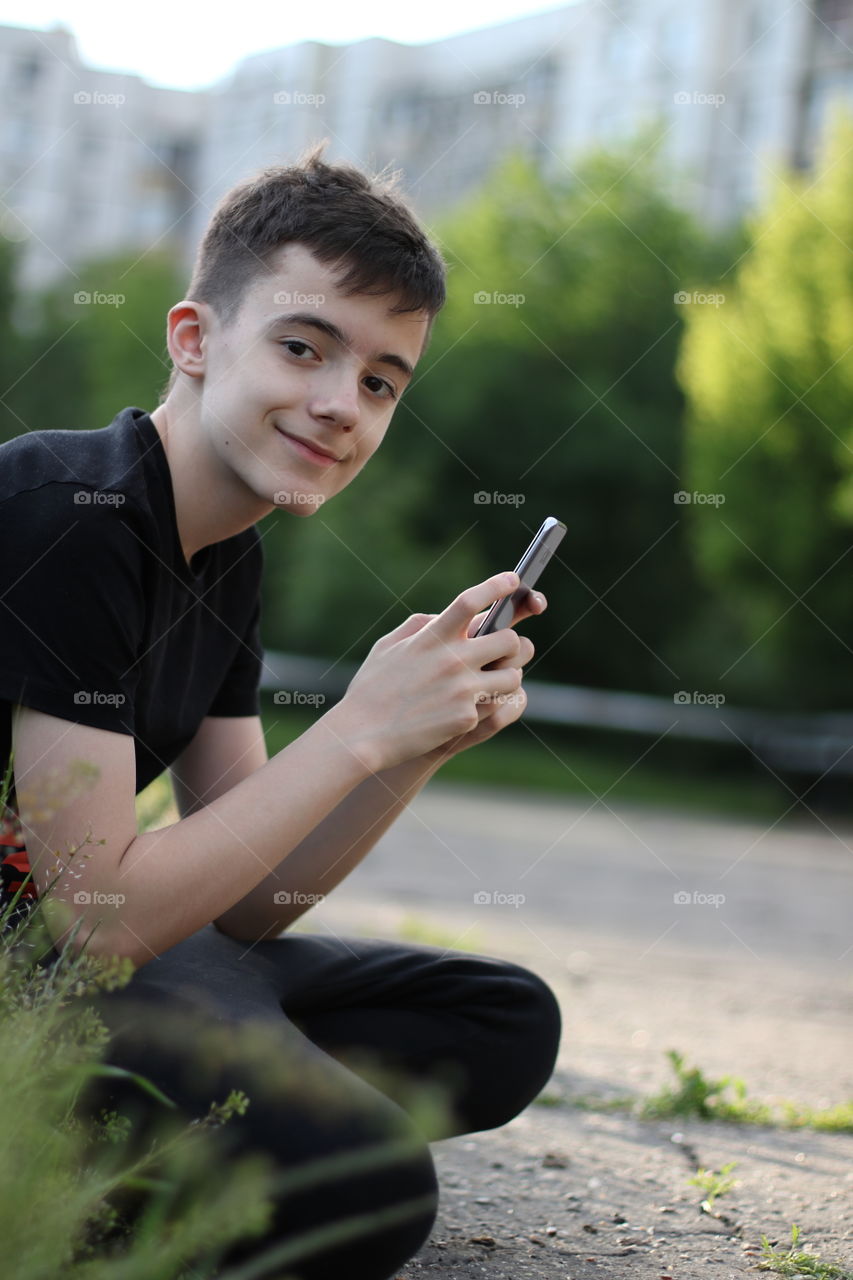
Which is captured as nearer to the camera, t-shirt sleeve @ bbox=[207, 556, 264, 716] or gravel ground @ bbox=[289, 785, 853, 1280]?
gravel ground @ bbox=[289, 785, 853, 1280]

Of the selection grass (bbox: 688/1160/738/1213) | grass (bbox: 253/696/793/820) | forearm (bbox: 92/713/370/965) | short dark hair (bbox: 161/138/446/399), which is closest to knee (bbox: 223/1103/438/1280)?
forearm (bbox: 92/713/370/965)

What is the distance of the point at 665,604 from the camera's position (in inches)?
976

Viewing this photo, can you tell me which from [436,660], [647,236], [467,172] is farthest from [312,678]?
[467,172]

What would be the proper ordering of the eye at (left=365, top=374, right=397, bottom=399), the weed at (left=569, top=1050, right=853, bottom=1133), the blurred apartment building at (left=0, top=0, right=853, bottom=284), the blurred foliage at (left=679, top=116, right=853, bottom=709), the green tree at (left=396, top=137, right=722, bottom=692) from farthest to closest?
1. the blurred apartment building at (left=0, top=0, right=853, bottom=284)
2. the green tree at (left=396, top=137, right=722, bottom=692)
3. the blurred foliage at (left=679, top=116, right=853, bottom=709)
4. the weed at (left=569, top=1050, right=853, bottom=1133)
5. the eye at (left=365, top=374, right=397, bottom=399)

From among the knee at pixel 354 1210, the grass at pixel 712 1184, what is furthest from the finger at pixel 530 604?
the grass at pixel 712 1184

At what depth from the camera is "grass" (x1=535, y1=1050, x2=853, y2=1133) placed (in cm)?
334

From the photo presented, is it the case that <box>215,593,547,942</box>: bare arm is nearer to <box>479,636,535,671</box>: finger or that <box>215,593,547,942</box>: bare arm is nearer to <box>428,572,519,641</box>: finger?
<box>479,636,535,671</box>: finger

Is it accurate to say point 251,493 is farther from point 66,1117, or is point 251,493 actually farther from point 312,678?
point 312,678

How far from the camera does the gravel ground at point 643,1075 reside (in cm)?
241

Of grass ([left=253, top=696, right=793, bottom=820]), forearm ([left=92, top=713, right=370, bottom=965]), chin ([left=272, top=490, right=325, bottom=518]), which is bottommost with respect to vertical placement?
grass ([left=253, top=696, right=793, bottom=820])

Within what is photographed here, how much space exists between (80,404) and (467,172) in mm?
20715

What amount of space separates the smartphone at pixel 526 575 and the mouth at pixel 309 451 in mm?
371

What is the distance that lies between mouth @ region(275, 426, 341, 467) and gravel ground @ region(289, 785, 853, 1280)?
1.34 m

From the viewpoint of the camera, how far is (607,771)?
19.1 metres
